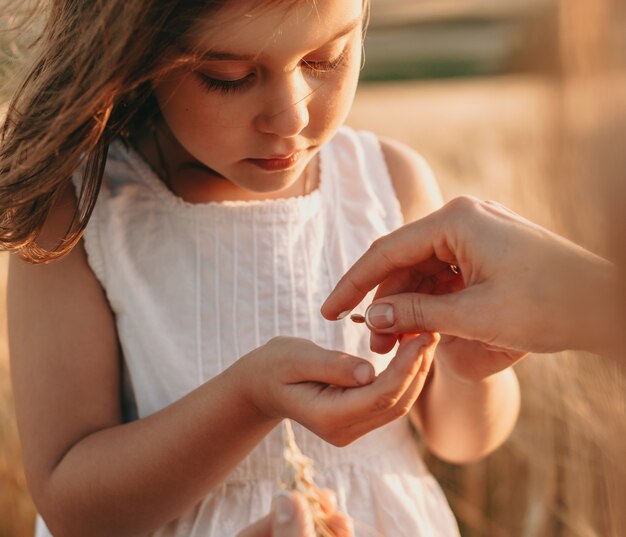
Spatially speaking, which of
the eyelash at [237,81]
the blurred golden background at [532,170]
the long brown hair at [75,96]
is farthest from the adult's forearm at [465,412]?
the long brown hair at [75,96]

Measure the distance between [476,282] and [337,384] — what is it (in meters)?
0.22

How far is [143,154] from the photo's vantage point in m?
1.54

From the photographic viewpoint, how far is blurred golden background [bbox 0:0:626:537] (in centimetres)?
52

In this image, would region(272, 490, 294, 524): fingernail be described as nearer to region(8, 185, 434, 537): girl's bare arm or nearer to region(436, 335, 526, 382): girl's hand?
region(8, 185, 434, 537): girl's bare arm

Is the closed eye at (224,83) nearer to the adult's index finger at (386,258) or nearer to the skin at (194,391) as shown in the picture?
the skin at (194,391)

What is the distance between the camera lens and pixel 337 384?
1108mm

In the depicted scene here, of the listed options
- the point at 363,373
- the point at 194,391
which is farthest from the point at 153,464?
the point at 363,373

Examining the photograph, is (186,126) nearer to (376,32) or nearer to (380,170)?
(380,170)

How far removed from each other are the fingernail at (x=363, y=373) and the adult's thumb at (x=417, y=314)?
0.07 meters

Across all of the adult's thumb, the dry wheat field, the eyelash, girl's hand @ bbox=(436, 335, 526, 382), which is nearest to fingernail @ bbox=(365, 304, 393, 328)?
the adult's thumb

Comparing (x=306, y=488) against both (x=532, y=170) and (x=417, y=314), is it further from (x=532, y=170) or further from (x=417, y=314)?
(x=532, y=170)

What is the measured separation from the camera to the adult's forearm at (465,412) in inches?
57.9

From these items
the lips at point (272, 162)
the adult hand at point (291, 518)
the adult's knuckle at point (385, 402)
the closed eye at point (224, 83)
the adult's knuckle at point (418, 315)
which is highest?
the closed eye at point (224, 83)

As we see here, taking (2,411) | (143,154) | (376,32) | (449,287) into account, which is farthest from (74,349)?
(376,32)
